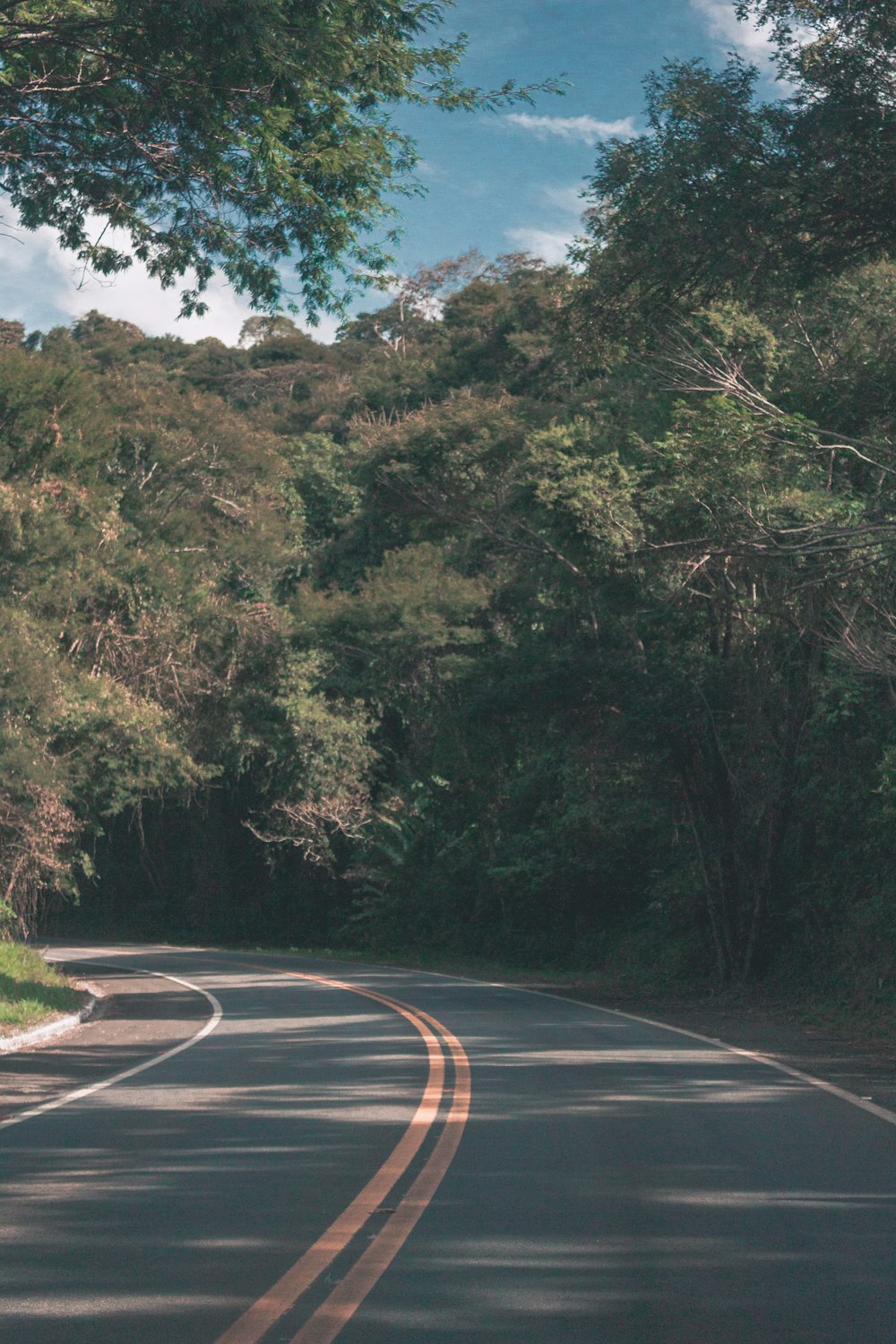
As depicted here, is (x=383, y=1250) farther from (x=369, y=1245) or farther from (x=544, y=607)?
(x=544, y=607)

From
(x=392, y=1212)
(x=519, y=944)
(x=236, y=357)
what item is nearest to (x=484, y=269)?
(x=236, y=357)

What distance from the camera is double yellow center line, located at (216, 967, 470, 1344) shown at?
5.08 m

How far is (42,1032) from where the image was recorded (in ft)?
58.7

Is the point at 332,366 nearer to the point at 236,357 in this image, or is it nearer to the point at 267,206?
the point at 236,357

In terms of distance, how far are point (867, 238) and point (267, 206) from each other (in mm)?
6561

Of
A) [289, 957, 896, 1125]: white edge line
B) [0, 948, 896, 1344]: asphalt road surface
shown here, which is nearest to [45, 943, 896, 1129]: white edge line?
[289, 957, 896, 1125]: white edge line

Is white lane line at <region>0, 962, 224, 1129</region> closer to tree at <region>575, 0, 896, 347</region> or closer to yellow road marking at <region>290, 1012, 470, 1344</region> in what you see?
yellow road marking at <region>290, 1012, 470, 1344</region>

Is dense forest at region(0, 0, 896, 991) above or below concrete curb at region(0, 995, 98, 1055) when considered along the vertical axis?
above

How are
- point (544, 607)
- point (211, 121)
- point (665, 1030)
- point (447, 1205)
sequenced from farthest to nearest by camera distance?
point (544, 607), point (665, 1030), point (211, 121), point (447, 1205)

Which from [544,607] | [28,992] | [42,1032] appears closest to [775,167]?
[42,1032]

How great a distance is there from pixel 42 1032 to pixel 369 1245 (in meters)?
12.8

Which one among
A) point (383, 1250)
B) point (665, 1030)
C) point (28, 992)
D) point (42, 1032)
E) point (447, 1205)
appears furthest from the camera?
point (28, 992)

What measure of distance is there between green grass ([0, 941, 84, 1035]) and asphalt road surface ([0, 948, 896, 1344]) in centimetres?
515

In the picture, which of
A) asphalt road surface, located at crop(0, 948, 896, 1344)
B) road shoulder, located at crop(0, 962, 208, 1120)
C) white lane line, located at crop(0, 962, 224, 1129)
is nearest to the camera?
asphalt road surface, located at crop(0, 948, 896, 1344)
